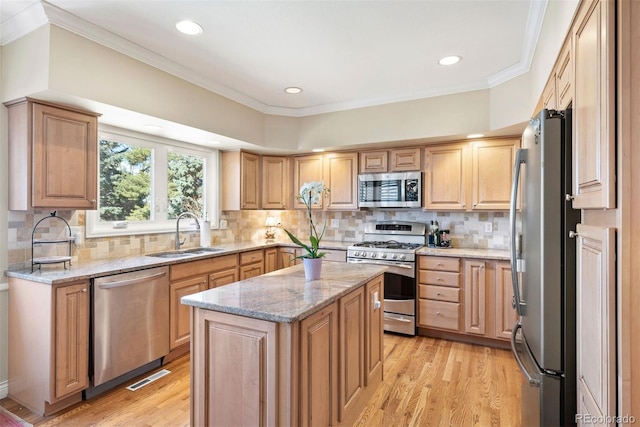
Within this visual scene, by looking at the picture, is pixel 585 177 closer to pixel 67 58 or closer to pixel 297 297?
pixel 297 297

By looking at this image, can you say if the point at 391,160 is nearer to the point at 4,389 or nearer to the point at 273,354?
the point at 273,354

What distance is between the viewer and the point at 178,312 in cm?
299

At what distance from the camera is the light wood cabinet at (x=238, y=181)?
4.25 metres

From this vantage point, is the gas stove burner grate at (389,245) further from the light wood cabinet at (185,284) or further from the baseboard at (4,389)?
the baseboard at (4,389)

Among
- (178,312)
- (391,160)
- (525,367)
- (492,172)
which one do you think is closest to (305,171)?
(391,160)

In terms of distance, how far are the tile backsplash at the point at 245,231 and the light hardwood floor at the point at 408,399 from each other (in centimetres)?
112

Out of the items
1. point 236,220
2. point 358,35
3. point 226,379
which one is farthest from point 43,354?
point 358,35

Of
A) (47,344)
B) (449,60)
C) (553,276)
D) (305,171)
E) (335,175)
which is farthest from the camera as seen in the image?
(305,171)

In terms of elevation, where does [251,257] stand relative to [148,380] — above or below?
above

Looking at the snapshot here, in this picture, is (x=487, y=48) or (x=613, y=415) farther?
(x=487, y=48)

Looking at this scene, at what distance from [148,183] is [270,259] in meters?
1.67

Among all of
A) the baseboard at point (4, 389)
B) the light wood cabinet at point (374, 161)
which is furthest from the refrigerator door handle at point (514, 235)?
the baseboard at point (4, 389)

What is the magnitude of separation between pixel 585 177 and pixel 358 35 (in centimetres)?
181

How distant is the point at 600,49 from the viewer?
1.04 m
